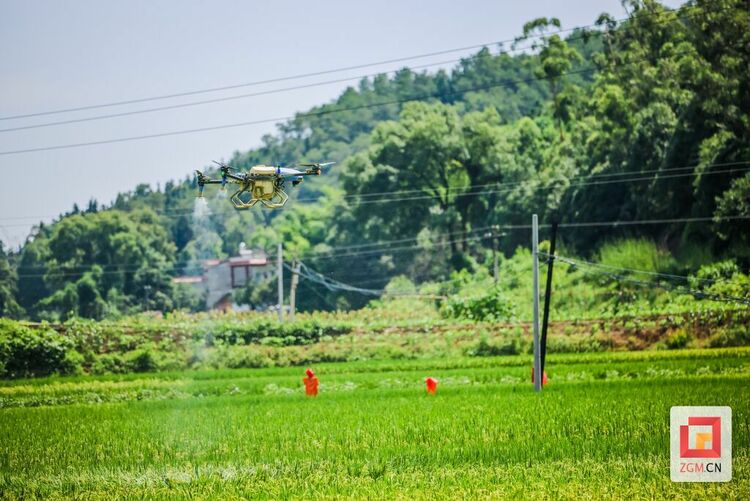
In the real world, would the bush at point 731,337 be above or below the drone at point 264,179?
below

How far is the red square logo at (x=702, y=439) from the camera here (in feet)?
59.1

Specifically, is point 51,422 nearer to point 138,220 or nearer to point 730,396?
point 730,396

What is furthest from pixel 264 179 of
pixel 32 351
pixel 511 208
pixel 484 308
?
pixel 511 208

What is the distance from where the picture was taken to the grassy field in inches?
686

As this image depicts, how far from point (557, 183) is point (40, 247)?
28.1 m

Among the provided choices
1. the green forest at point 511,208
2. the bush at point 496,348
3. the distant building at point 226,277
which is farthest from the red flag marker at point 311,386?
the distant building at point 226,277

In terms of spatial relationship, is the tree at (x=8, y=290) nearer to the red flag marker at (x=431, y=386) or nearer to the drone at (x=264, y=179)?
the red flag marker at (x=431, y=386)

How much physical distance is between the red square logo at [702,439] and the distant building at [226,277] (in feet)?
169

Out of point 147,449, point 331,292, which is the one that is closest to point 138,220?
point 331,292

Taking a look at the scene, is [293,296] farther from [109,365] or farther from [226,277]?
[226,277]

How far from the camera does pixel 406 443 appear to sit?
68.7ft

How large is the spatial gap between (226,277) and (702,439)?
5948 centimetres

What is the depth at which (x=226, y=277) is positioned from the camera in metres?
76.0

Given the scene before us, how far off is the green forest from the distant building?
1.11 metres
